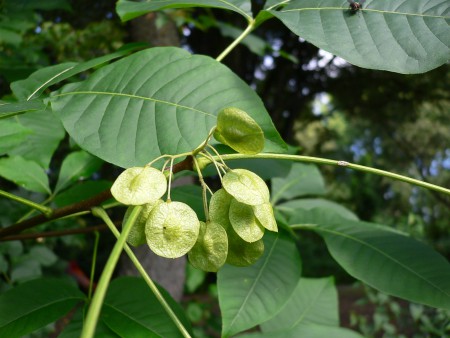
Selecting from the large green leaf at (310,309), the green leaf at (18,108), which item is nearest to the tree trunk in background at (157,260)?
the large green leaf at (310,309)

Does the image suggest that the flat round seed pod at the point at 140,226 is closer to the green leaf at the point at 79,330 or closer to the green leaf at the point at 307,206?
the green leaf at the point at 79,330

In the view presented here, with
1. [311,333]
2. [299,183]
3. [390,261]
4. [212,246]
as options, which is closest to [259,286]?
[311,333]

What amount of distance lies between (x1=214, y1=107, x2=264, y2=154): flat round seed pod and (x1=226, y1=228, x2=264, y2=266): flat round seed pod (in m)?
0.10

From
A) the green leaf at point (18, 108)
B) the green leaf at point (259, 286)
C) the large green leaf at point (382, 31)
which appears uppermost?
the large green leaf at point (382, 31)

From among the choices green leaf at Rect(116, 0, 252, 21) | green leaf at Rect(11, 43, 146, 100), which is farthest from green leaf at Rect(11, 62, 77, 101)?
green leaf at Rect(116, 0, 252, 21)

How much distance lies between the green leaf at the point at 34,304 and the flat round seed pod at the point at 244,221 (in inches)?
17.0

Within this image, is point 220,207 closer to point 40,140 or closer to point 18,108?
point 18,108

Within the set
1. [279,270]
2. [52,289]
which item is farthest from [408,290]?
[52,289]

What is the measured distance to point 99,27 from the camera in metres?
3.51

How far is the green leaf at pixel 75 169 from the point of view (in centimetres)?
113

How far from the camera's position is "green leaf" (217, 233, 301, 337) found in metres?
0.78

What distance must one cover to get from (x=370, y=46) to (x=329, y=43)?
0.06 m

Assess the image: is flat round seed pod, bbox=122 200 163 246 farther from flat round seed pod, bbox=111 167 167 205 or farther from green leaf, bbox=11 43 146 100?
green leaf, bbox=11 43 146 100

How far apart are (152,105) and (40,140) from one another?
0.52 meters
